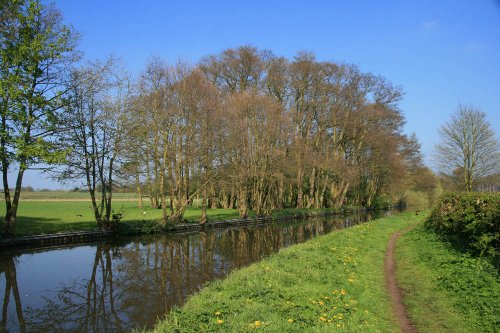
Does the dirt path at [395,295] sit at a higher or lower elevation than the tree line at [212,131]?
lower

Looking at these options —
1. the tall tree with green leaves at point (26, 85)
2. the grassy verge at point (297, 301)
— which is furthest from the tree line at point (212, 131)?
the grassy verge at point (297, 301)

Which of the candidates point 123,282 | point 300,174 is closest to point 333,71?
point 300,174

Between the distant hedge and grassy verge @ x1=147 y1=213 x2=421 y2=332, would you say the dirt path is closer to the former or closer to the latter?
grassy verge @ x1=147 y1=213 x2=421 y2=332

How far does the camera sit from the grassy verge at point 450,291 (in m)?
7.38

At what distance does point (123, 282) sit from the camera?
549 inches

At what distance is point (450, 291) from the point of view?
30.2 ft

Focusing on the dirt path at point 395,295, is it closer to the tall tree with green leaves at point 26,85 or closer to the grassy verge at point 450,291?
the grassy verge at point 450,291

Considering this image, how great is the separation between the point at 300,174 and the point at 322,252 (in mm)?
33721

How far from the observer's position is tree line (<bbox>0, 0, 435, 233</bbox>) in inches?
736

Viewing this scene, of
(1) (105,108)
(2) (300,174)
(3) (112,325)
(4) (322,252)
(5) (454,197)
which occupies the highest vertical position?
(1) (105,108)

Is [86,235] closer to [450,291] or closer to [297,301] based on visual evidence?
[297,301]

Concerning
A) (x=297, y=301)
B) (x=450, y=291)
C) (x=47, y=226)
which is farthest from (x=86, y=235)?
(x=450, y=291)

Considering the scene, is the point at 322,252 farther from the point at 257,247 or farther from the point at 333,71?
the point at 333,71

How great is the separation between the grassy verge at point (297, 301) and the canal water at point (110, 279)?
2.57 m
